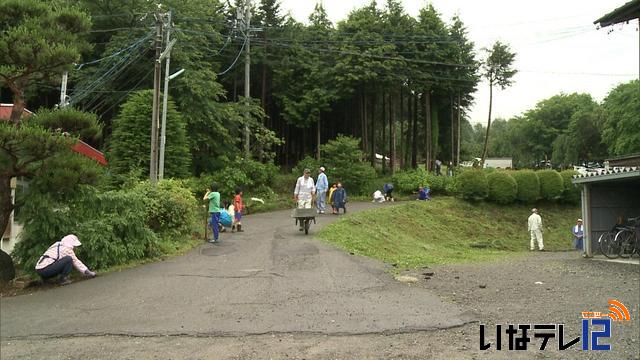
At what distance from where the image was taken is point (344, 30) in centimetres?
3981

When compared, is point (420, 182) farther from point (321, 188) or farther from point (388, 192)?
point (321, 188)

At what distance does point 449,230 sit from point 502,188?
21.7ft

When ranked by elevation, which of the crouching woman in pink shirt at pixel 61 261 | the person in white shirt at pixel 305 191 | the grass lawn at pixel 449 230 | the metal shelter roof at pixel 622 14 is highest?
the metal shelter roof at pixel 622 14

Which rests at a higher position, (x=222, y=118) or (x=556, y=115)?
(x=556, y=115)

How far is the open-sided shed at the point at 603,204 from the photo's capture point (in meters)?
18.2

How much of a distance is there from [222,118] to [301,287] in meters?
22.5

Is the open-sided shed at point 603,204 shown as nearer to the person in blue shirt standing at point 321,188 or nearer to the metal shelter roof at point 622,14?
the metal shelter roof at point 622,14

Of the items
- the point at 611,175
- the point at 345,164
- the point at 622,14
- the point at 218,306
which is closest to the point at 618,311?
the point at 218,306

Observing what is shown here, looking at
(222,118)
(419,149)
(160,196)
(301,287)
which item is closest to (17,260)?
(160,196)

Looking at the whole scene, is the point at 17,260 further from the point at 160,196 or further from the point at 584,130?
the point at 584,130

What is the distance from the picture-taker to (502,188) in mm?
32281

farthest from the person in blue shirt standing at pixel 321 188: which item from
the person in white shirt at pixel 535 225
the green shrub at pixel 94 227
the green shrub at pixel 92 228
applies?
the person in white shirt at pixel 535 225

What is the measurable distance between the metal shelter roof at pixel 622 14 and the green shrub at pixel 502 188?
53.9 ft

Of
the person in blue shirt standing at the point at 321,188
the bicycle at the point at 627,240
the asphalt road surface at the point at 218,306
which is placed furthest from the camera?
the person in blue shirt standing at the point at 321,188
